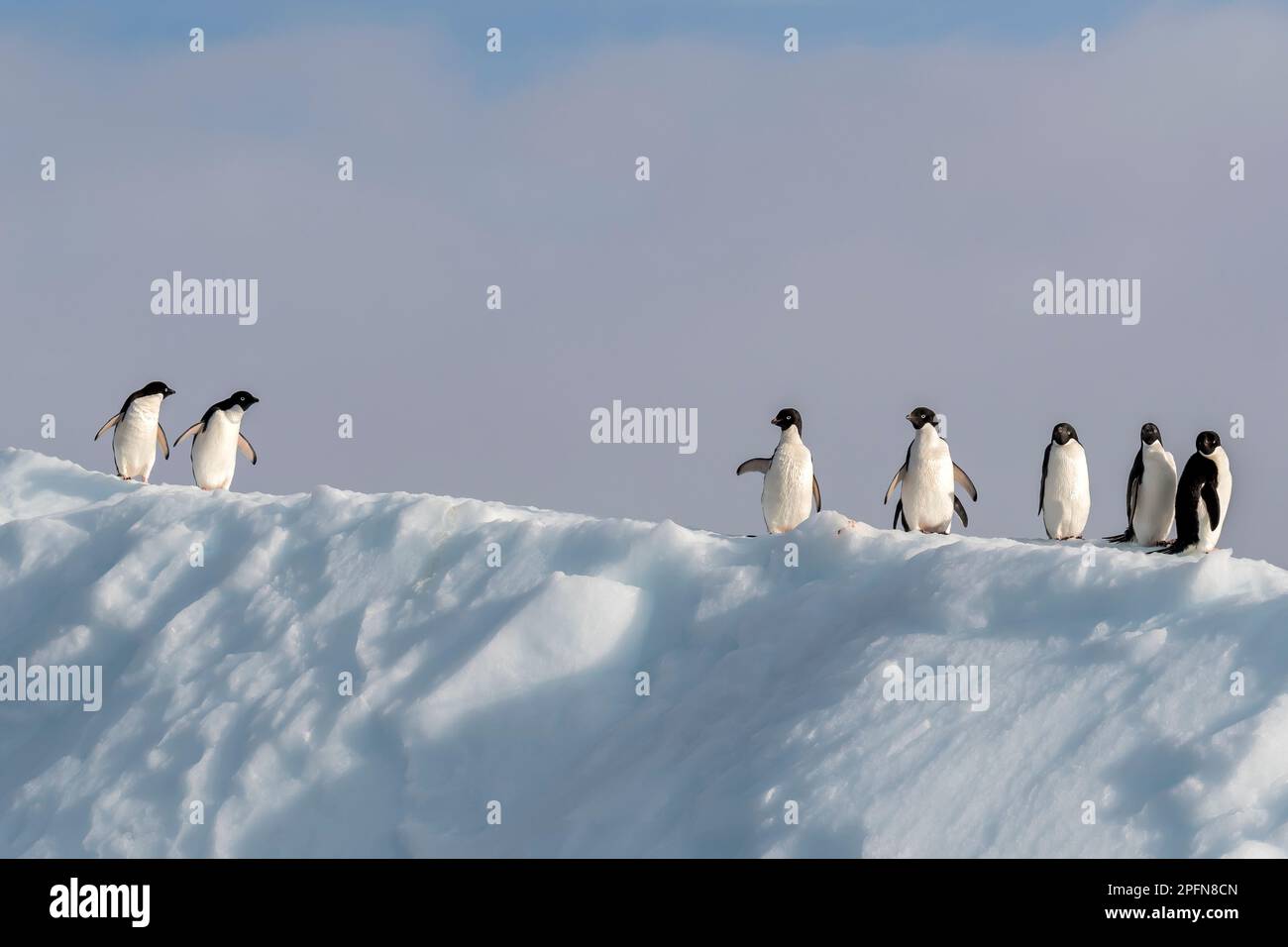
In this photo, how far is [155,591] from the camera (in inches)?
429

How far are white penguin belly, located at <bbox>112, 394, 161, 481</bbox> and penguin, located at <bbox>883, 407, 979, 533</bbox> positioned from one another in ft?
26.0

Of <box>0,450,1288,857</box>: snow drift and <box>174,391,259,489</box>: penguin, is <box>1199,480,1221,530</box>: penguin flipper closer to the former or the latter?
<box>0,450,1288,857</box>: snow drift

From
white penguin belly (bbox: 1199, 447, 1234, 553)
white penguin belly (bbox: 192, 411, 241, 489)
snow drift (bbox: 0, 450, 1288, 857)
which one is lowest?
snow drift (bbox: 0, 450, 1288, 857)

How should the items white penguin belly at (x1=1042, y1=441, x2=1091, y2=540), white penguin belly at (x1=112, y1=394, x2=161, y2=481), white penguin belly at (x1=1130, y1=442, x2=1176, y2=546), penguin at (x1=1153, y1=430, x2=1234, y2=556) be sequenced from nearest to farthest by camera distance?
penguin at (x1=1153, y1=430, x2=1234, y2=556), white penguin belly at (x1=1130, y1=442, x2=1176, y2=546), white penguin belly at (x1=1042, y1=441, x2=1091, y2=540), white penguin belly at (x1=112, y1=394, x2=161, y2=481)

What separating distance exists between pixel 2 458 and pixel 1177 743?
40.9 ft

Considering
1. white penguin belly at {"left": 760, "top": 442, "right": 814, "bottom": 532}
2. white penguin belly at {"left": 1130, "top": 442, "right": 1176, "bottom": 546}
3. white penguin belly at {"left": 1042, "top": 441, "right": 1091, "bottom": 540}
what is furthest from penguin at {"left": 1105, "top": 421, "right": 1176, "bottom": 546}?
white penguin belly at {"left": 760, "top": 442, "right": 814, "bottom": 532}

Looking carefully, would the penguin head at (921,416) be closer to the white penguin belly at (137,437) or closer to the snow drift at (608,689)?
the snow drift at (608,689)

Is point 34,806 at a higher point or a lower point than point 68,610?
lower

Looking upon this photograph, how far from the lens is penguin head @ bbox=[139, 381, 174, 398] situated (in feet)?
47.4

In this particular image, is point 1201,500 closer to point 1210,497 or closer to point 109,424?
point 1210,497

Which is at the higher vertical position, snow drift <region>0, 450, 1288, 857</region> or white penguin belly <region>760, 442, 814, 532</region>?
white penguin belly <region>760, 442, 814, 532</region>
